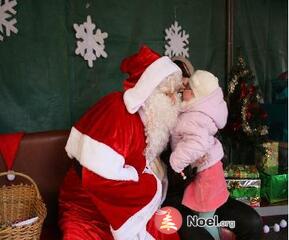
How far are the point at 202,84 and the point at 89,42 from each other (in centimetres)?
82

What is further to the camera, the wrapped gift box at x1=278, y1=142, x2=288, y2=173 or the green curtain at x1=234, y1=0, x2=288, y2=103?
the green curtain at x1=234, y1=0, x2=288, y2=103

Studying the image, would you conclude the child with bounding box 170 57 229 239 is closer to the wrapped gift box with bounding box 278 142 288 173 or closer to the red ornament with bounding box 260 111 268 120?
the wrapped gift box with bounding box 278 142 288 173

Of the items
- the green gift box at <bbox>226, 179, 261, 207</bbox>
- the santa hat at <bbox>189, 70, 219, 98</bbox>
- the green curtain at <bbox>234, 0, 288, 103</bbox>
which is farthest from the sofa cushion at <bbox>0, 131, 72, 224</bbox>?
the green curtain at <bbox>234, 0, 288, 103</bbox>

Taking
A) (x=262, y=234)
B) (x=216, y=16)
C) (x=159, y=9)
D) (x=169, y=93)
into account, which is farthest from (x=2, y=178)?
(x=216, y=16)

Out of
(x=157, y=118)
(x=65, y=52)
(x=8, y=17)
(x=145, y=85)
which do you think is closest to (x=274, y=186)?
(x=157, y=118)

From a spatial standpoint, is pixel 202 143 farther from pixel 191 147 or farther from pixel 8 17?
pixel 8 17

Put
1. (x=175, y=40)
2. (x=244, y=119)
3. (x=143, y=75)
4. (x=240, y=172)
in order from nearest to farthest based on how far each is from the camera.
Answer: (x=143, y=75) → (x=240, y=172) → (x=244, y=119) → (x=175, y=40)

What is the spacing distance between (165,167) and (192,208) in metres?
0.21

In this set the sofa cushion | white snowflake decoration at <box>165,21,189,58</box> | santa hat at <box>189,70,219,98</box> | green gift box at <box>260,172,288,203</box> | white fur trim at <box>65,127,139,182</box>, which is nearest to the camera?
white fur trim at <box>65,127,139,182</box>

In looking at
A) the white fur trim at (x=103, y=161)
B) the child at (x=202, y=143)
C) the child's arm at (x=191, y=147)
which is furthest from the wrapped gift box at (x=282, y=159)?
the white fur trim at (x=103, y=161)

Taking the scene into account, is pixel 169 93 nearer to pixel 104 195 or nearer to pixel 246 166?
pixel 104 195

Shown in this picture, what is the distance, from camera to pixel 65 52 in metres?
1.78

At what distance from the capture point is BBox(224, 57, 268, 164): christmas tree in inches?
67.6

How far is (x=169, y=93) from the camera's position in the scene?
1.28 m
